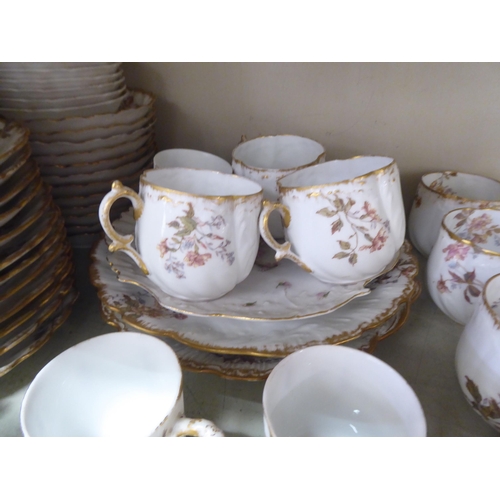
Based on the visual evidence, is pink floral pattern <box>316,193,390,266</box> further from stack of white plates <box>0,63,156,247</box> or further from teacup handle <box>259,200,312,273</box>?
stack of white plates <box>0,63,156,247</box>

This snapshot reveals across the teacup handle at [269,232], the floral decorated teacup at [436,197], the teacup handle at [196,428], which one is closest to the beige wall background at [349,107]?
the floral decorated teacup at [436,197]

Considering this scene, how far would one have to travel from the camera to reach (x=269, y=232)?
45 centimetres

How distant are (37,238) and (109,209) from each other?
73 millimetres

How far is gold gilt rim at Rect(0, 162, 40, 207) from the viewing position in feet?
1.17

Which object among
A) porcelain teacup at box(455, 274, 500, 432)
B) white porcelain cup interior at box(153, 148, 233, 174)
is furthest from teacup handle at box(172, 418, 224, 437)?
white porcelain cup interior at box(153, 148, 233, 174)

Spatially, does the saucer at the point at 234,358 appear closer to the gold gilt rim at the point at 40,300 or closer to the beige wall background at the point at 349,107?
the gold gilt rim at the point at 40,300

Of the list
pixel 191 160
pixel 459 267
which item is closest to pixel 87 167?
pixel 191 160

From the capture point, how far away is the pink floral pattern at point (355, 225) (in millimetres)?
431

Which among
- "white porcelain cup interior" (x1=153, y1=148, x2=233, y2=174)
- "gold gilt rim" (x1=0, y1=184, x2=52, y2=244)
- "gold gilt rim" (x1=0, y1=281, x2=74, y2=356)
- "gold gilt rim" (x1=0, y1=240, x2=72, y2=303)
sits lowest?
"gold gilt rim" (x1=0, y1=281, x2=74, y2=356)

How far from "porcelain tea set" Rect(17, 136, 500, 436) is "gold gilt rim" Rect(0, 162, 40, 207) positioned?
0.24 ft

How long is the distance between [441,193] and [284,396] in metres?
0.36
